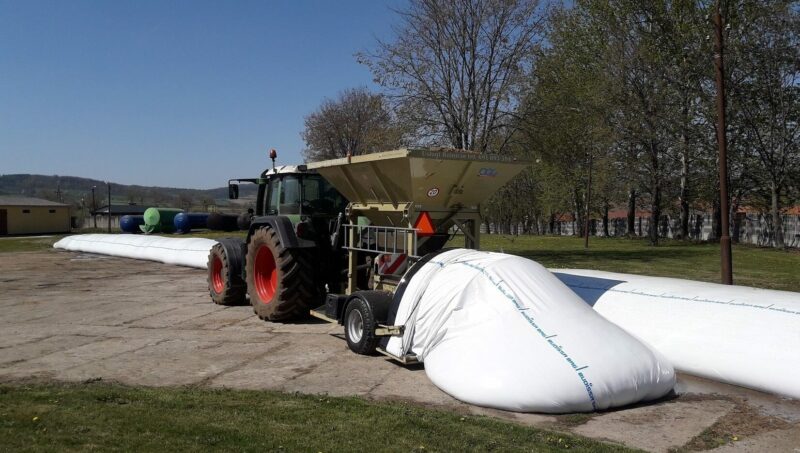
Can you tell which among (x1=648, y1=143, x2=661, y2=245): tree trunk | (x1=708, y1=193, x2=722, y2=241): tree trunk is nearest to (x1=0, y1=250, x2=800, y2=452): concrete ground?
(x1=648, y1=143, x2=661, y2=245): tree trunk

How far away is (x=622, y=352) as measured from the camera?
5793mm

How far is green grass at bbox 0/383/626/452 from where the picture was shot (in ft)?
14.1

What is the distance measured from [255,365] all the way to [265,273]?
3432 millimetres

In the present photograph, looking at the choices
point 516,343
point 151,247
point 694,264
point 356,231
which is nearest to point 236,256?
point 356,231

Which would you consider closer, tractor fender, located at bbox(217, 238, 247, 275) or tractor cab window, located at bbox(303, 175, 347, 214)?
tractor cab window, located at bbox(303, 175, 347, 214)

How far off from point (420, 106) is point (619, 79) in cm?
1292

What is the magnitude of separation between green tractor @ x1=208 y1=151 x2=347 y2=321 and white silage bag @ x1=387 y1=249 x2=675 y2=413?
103 inches

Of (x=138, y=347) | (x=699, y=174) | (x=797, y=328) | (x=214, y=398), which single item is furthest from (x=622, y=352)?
(x=699, y=174)

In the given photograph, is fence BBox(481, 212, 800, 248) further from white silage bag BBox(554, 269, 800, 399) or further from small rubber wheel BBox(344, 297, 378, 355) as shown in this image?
small rubber wheel BBox(344, 297, 378, 355)

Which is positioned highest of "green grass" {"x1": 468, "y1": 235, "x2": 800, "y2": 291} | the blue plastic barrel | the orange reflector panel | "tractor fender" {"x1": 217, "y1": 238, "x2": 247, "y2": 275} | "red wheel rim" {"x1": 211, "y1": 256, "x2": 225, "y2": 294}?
the blue plastic barrel

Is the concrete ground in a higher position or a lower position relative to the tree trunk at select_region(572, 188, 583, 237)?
lower

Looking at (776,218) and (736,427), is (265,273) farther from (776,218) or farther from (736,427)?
(776,218)

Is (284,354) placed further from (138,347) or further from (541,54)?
(541,54)

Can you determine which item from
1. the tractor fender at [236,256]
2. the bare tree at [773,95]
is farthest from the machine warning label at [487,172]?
the bare tree at [773,95]
